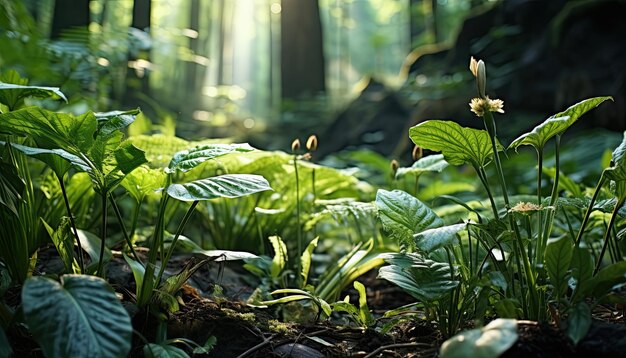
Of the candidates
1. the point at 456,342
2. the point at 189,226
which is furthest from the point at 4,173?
the point at 189,226

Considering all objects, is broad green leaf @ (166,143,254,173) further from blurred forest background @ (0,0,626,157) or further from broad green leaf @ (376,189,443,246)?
blurred forest background @ (0,0,626,157)

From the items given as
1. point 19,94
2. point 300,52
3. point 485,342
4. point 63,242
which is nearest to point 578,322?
point 485,342

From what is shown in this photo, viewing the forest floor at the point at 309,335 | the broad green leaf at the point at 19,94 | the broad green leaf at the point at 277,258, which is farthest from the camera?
the broad green leaf at the point at 277,258

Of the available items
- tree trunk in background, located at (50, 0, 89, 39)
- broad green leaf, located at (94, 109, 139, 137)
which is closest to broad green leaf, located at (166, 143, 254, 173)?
broad green leaf, located at (94, 109, 139, 137)

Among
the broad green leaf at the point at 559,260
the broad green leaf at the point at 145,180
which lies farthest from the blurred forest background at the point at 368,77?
the broad green leaf at the point at 559,260

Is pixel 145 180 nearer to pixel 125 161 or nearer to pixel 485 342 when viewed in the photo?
pixel 125 161

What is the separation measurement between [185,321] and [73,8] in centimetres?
371

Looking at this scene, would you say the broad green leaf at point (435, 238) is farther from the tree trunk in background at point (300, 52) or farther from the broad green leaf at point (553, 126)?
the tree trunk in background at point (300, 52)

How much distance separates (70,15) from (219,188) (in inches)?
148

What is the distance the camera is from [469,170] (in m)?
4.23

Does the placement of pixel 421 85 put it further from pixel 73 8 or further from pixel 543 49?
pixel 73 8

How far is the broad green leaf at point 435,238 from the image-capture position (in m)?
1.15

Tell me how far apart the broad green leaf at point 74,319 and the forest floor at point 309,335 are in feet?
1.02

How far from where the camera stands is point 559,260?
123 centimetres
